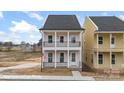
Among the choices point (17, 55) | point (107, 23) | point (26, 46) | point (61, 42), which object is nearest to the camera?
point (26, 46)

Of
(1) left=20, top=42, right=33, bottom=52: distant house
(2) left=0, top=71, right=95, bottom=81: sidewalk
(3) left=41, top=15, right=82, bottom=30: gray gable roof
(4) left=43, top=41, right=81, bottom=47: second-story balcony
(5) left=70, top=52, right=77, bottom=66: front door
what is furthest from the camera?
(4) left=43, top=41, right=81, bottom=47: second-story balcony

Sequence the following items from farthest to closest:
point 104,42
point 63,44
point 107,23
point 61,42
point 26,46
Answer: point 63,44
point 61,42
point 104,42
point 107,23
point 26,46

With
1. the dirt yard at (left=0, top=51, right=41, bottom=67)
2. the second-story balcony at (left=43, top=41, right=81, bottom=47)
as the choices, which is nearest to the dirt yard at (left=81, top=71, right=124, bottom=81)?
the second-story balcony at (left=43, top=41, right=81, bottom=47)

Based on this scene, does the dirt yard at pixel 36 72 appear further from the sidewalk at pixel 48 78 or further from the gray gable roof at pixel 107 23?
the gray gable roof at pixel 107 23

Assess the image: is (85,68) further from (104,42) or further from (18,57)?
(18,57)

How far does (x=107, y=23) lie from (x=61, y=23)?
107 cm

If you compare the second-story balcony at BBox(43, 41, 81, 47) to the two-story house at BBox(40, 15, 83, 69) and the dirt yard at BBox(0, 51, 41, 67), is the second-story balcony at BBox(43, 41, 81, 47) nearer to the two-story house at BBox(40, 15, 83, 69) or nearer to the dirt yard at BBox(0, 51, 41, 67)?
the two-story house at BBox(40, 15, 83, 69)

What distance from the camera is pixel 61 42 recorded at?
12.9 metres

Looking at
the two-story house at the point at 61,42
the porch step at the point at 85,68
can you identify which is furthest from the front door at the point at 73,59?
the porch step at the point at 85,68

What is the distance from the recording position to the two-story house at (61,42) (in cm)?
1261

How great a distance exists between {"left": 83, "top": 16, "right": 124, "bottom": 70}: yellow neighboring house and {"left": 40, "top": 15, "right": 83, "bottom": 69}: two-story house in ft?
0.74

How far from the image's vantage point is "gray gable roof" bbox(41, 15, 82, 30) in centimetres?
1247

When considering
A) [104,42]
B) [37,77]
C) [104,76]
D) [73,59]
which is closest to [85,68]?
[73,59]
